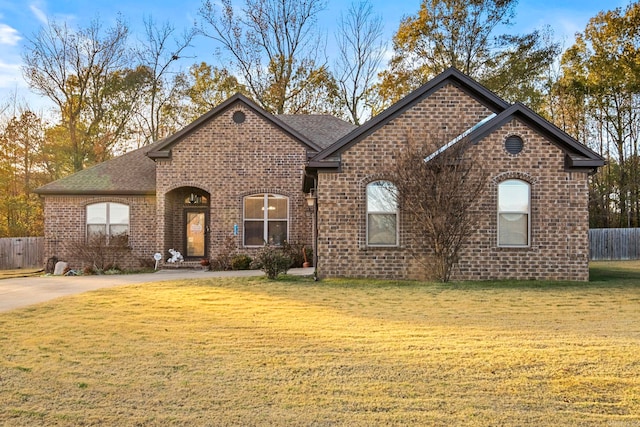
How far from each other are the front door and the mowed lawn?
10.9 m

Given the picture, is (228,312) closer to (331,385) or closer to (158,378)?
(158,378)

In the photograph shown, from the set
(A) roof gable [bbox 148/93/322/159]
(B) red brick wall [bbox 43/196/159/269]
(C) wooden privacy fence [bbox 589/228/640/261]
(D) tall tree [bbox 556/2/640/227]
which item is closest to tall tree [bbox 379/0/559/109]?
(D) tall tree [bbox 556/2/640/227]

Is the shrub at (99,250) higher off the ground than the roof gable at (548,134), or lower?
lower

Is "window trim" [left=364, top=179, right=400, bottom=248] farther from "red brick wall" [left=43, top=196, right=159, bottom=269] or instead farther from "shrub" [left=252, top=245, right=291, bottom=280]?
"red brick wall" [left=43, top=196, right=159, bottom=269]

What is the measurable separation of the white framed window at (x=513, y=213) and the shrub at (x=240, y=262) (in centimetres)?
869

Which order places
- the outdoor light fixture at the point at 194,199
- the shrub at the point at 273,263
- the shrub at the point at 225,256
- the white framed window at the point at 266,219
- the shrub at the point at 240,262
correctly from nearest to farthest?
the shrub at the point at 273,263, the shrub at the point at 240,262, the shrub at the point at 225,256, the white framed window at the point at 266,219, the outdoor light fixture at the point at 194,199

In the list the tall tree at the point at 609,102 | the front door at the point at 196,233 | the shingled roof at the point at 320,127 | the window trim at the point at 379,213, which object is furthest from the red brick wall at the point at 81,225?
the tall tree at the point at 609,102

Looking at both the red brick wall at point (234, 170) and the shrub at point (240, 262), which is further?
the red brick wall at point (234, 170)

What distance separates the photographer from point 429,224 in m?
13.9

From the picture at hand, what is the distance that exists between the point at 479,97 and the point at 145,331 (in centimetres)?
1113

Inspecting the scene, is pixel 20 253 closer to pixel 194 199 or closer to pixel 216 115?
pixel 194 199

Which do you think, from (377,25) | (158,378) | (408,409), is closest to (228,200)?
(158,378)

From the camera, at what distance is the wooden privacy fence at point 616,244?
28.5 meters

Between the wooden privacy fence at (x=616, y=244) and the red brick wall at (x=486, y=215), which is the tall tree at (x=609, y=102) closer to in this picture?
the wooden privacy fence at (x=616, y=244)
